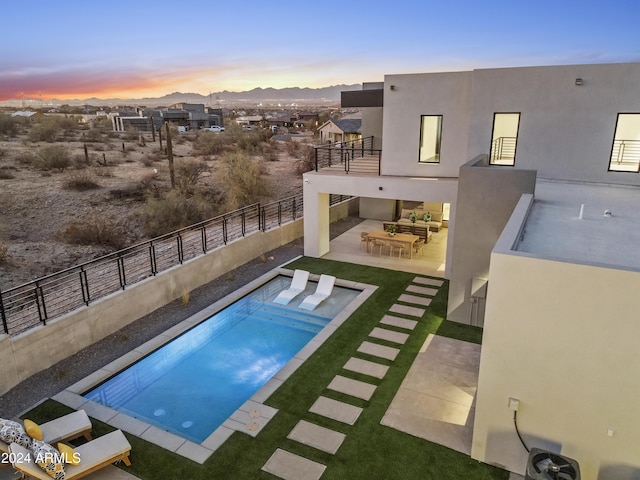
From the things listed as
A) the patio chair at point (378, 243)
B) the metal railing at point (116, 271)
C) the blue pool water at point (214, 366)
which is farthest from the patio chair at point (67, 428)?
the patio chair at point (378, 243)

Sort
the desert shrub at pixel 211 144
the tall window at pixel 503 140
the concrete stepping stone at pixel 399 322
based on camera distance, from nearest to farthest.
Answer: the concrete stepping stone at pixel 399 322 → the tall window at pixel 503 140 → the desert shrub at pixel 211 144

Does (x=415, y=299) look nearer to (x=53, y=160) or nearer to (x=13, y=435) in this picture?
(x=13, y=435)

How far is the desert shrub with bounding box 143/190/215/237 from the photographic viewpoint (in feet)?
64.1

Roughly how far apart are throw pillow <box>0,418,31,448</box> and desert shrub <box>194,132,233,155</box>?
123ft

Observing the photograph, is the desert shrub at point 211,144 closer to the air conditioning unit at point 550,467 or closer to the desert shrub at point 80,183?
the desert shrub at point 80,183

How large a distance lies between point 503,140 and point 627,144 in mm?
3777

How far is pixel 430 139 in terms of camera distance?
592 inches

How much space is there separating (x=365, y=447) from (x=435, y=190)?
8338mm

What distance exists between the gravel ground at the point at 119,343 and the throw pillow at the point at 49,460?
2156 millimetres

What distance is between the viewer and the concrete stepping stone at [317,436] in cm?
640

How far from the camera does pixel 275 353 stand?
9.63m

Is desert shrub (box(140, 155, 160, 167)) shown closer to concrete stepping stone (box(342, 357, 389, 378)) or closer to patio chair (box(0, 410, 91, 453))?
concrete stepping stone (box(342, 357, 389, 378))

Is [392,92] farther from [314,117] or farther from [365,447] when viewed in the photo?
[314,117]

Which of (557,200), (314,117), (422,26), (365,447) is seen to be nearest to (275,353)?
(365,447)
